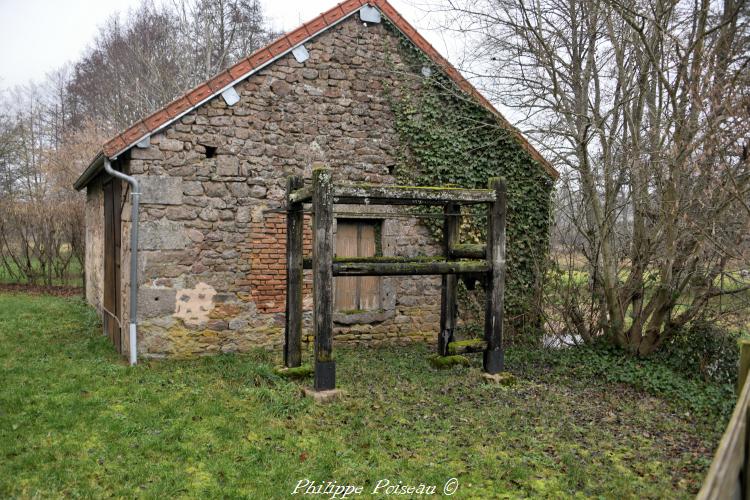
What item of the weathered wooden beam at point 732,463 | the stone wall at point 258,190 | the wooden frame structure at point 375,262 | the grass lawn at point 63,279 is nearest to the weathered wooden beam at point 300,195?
the wooden frame structure at point 375,262

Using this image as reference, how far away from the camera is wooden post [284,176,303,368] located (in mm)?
6496

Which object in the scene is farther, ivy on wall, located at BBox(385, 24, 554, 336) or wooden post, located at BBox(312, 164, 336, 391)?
ivy on wall, located at BBox(385, 24, 554, 336)

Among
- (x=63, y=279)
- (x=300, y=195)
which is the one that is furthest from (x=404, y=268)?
(x=63, y=279)

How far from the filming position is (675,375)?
710 centimetres

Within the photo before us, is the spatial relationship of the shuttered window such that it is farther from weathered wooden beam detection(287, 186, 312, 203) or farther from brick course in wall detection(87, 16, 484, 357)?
weathered wooden beam detection(287, 186, 312, 203)

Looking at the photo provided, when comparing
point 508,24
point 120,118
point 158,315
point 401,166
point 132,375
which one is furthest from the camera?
point 120,118

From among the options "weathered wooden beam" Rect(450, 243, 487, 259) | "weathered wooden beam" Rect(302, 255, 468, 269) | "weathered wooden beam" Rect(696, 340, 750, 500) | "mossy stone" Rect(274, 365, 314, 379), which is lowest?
"mossy stone" Rect(274, 365, 314, 379)

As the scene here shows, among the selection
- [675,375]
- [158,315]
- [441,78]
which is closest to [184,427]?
[158,315]

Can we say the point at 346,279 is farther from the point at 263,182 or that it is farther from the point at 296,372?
the point at 296,372

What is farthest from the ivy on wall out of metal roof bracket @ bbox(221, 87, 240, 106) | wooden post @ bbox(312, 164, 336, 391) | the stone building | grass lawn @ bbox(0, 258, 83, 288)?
grass lawn @ bbox(0, 258, 83, 288)

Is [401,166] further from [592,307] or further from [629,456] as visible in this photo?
[629,456]

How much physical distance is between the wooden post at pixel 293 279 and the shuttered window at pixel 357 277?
2178 millimetres

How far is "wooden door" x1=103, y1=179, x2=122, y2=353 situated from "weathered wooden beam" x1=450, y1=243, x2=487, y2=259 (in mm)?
4843

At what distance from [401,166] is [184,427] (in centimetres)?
531
